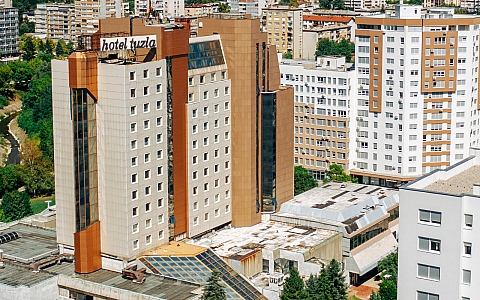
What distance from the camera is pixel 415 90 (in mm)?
105188

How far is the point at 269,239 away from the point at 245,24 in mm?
17912

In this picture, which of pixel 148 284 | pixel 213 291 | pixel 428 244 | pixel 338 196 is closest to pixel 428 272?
pixel 428 244

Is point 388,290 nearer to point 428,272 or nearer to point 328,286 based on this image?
point 328,286

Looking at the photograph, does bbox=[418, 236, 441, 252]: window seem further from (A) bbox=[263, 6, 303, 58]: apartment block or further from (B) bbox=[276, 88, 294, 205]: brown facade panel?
(A) bbox=[263, 6, 303, 58]: apartment block

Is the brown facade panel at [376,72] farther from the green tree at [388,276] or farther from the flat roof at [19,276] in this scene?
the flat roof at [19,276]

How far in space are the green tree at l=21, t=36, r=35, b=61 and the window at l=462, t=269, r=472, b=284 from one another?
154825 millimetres

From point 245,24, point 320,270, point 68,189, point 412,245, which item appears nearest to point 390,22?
point 245,24

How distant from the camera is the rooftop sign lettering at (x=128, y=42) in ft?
228

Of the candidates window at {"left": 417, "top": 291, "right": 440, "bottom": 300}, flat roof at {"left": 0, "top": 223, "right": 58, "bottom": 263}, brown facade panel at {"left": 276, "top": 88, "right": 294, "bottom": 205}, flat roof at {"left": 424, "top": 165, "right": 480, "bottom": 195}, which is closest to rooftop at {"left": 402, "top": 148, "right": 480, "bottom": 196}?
flat roof at {"left": 424, "top": 165, "right": 480, "bottom": 195}

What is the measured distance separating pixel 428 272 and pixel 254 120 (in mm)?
35398

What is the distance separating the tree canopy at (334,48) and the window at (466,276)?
460ft

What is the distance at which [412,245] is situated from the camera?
4784 centimetres

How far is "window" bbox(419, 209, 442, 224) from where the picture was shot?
47.0 meters

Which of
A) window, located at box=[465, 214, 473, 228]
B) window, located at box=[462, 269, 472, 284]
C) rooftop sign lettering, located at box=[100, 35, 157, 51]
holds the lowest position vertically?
window, located at box=[462, 269, 472, 284]
